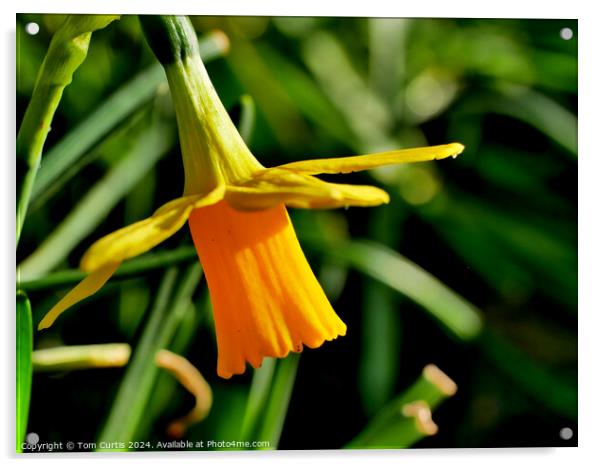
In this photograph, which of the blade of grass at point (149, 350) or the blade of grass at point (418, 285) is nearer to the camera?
the blade of grass at point (149, 350)

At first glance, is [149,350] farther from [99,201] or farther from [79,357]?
[99,201]

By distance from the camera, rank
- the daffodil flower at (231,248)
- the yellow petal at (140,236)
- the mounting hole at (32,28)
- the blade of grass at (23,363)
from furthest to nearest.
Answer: the mounting hole at (32,28) < the blade of grass at (23,363) < the daffodil flower at (231,248) < the yellow petal at (140,236)

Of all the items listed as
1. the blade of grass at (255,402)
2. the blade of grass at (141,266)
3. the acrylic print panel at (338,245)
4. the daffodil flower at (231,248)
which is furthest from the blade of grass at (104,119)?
the blade of grass at (255,402)

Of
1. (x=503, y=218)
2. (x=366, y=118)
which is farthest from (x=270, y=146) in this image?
(x=503, y=218)

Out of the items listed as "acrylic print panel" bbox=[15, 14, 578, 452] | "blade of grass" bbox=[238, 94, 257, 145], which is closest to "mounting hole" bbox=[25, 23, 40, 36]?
"acrylic print panel" bbox=[15, 14, 578, 452]

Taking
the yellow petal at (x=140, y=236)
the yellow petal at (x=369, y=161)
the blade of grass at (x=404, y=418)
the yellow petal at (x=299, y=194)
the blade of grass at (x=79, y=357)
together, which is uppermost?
the yellow petal at (x=369, y=161)
